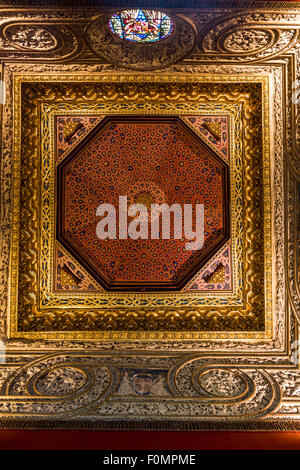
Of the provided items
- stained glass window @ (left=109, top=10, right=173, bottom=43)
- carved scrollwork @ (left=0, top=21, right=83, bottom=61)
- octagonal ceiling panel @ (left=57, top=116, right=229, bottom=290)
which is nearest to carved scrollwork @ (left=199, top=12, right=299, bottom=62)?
stained glass window @ (left=109, top=10, right=173, bottom=43)

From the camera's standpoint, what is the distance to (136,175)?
10.5 feet

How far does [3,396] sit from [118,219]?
7.01 ft

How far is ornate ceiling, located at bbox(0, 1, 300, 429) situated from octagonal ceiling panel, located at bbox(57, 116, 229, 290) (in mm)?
16

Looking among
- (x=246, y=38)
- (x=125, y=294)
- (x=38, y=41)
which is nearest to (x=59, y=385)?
(x=125, y=294)

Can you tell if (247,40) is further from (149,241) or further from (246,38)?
(149,241)

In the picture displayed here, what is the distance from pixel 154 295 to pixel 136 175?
4.64 ft

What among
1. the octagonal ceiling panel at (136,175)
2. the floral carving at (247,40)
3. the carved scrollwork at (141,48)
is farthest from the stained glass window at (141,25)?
the octagonal ceiling panel at (136,175)

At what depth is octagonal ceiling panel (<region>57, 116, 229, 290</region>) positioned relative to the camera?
3.20 m

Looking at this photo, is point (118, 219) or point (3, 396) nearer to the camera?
point (3, 396)

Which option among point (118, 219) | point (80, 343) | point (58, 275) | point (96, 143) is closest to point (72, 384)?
point (80, 343)

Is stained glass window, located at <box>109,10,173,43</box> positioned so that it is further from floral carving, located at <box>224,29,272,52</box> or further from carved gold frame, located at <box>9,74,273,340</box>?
floral carving, located at <box>224,29,272,52</box>

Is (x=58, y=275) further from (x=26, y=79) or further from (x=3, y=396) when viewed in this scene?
(x=26, y=79)

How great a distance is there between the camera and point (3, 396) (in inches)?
107

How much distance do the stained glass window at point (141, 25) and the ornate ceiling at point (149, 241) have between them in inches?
3.8
